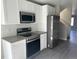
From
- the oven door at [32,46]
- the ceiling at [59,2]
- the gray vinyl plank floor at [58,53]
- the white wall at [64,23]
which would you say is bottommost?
the gray vinyl plank floor at [58,53]

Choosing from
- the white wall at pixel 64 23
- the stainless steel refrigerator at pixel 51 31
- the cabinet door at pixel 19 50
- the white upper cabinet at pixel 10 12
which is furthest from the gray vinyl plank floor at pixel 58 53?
the white wall at pixel 64 23

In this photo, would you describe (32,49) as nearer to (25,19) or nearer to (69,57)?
(25,19)

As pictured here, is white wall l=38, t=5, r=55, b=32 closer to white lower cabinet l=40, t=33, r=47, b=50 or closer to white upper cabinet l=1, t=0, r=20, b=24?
white lower cabinet l=40, t=33, r=47, b=50

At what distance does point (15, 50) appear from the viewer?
7.75 ft

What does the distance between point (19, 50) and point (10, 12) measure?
121 centimetres

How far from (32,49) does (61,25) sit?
396 cm

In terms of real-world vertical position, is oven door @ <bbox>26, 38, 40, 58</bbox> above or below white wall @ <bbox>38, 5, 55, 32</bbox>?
below

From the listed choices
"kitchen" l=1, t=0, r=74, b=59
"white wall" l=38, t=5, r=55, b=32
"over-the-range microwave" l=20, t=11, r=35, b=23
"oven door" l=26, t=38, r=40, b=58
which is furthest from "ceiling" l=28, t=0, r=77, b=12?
"oven door" l=26, t=38, r=40, b=58

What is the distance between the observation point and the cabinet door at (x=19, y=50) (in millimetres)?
2328

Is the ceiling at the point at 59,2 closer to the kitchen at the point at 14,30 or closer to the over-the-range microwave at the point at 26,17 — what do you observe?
the kitchen at the point at 14,30

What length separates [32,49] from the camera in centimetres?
310

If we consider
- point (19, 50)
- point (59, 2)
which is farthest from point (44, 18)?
point (19, 50)

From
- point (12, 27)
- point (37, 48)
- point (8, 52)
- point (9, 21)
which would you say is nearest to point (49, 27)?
point (37, 48)

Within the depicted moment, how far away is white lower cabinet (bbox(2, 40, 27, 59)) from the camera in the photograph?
7.47 ft
